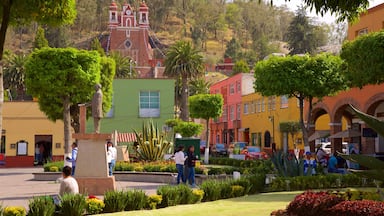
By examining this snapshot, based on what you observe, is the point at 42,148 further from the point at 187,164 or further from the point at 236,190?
the point at 236,190

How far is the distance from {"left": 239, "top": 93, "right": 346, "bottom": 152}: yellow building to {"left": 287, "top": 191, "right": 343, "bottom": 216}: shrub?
114 ft

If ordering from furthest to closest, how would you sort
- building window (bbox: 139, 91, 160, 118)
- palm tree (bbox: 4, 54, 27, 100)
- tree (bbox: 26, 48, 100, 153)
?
palm tree (bbox: 4, 54, 27, 100) → building window (bbox: 139, 91, 160, 118) → tree (bbox: 26, 48, 100, 153)

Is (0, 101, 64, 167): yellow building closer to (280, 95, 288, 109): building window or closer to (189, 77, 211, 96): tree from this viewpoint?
(280, 95, 288, 109): building window

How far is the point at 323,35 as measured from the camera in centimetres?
11856

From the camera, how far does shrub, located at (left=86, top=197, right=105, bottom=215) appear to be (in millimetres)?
12594

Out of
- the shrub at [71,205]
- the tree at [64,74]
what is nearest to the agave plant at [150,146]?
the tree at [64,74]

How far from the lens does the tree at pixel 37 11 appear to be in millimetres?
11133

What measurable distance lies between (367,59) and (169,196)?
9.89 metres

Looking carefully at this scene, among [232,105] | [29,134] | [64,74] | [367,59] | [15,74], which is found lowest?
[29,134]

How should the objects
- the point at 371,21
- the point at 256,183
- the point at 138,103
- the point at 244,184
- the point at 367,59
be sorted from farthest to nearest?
the point at 138,103 < the point at 371,21 < the point at 367,59 < the point at 256,183 < the point at 244,184

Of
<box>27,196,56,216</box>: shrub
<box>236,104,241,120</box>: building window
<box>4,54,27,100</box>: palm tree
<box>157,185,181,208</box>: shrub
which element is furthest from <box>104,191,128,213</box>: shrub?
<box>4,54,27,100</box>: palm tree

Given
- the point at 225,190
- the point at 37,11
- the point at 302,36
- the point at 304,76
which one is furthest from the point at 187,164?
the point at 302,36

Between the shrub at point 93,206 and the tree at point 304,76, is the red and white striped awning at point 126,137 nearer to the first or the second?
the tree at point 304,76

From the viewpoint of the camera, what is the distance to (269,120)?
54094 millimetres
